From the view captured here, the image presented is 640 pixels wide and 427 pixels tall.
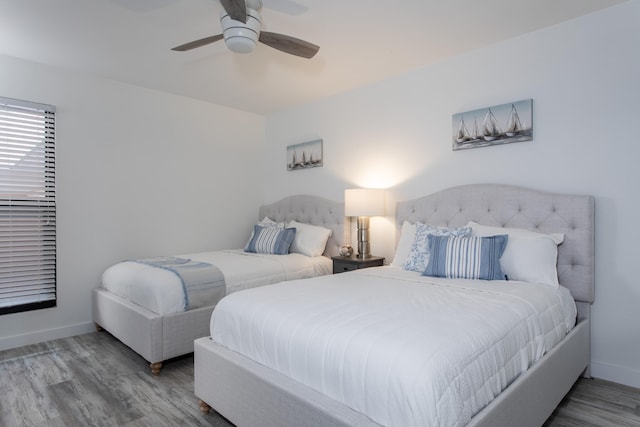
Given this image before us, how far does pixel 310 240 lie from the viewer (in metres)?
3.91

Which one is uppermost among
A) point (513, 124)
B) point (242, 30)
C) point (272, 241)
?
point (242, 30)

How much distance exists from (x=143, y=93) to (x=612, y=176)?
4.13 metres

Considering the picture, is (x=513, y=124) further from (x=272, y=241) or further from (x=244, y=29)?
(x=272, y=241)

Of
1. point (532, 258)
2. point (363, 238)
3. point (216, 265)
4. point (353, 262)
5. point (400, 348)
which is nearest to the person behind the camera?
point (400, 348)

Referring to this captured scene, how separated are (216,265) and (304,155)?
6.13ft

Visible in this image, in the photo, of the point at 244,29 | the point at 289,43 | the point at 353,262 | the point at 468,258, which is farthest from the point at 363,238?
the point at 244,29

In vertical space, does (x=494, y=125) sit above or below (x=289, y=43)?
below

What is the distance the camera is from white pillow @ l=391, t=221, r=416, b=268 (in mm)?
3055

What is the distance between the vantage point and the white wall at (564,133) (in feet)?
7.73

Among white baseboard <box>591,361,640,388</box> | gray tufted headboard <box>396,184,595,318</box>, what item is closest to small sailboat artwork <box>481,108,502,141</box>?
gray tufted headboard <box>396,184,595,318</box>

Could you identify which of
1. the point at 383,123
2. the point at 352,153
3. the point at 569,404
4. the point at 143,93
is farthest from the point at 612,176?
the point at 143,93

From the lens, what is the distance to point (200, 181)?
4.36 m

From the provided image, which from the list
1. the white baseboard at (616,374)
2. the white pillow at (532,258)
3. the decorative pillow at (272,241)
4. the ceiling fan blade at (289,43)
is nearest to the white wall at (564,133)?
the white baseboard at (616,374)

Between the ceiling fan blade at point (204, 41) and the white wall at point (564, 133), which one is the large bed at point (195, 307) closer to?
the white wall at point (564, 133)
